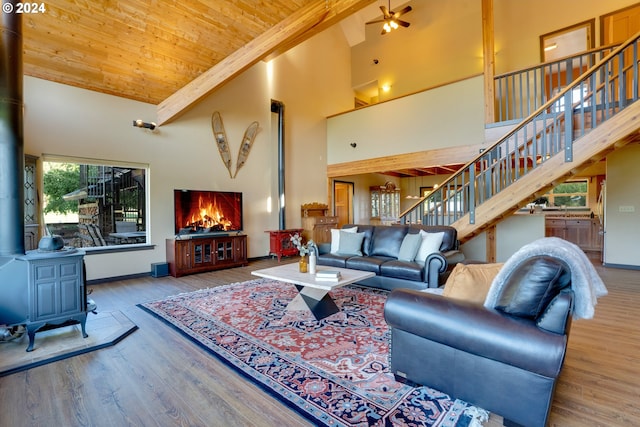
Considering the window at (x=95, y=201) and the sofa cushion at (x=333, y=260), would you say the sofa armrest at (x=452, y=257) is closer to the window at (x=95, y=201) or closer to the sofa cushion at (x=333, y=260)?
the sofa cushion at (x=333, y=260)

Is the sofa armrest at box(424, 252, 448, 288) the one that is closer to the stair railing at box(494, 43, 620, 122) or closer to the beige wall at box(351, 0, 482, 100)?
the stair railing at box(494, 43, 620, 122)

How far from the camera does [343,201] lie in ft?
32.1

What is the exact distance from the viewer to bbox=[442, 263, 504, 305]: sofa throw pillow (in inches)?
76.3

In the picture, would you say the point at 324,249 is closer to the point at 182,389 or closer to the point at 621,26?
the point at 182,389

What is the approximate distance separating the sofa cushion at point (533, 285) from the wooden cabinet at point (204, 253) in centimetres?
501

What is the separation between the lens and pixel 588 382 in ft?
6.72

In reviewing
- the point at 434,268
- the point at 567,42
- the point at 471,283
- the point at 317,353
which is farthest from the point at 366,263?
the point at 567,42

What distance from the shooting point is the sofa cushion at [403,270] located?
3.86 m

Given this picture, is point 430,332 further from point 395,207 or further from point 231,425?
point 395,207

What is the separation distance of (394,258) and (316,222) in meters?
3.58

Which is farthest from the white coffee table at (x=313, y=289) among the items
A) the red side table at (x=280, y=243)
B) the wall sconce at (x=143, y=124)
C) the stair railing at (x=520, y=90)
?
the stair railing at (x=520, y=90)

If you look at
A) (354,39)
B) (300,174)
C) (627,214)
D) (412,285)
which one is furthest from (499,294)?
(354,39)

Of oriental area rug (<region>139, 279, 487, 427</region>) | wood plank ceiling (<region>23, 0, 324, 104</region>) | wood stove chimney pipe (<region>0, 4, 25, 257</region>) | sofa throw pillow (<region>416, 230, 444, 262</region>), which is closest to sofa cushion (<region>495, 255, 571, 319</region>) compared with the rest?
oriental area rug (<region>139, 279, 487, 427</region>)

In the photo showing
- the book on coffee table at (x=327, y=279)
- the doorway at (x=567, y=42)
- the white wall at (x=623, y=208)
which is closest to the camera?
the book on coffee table at (x=327, y=279)
